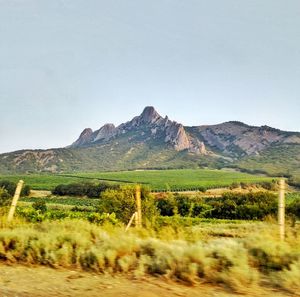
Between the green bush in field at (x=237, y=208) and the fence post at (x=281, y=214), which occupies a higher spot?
the fence post at (x=281, y=214)

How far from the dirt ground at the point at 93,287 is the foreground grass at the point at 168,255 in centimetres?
25

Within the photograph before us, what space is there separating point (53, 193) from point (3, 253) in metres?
137

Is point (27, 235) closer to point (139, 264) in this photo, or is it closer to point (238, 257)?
point (139, 264)

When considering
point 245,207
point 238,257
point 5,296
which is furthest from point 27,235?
point 245,207

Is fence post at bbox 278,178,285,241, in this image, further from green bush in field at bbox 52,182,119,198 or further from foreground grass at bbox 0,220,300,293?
green bush in field at bbox 52,182,119,198

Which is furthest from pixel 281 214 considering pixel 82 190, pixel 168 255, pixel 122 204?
pixel 82 190

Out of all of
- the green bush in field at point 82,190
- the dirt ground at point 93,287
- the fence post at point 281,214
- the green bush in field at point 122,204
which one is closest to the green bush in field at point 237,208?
the green bush in field at point 122,204

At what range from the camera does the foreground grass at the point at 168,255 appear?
7387 mm

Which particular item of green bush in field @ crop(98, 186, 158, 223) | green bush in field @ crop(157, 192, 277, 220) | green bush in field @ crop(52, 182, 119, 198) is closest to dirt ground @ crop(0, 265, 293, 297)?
green bush in field @ crop(98, 186, 158, 223)

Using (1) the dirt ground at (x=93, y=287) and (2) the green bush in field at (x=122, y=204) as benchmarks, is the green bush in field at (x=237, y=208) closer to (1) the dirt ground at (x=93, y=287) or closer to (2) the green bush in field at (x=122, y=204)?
(2) the green bush in field at (x=122, y=204)

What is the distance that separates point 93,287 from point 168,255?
1626 mm

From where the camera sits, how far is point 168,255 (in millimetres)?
8125

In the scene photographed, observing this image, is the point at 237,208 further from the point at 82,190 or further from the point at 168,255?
the point at 168,255

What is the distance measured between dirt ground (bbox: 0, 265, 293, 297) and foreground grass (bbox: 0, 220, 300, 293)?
0.84 ft
